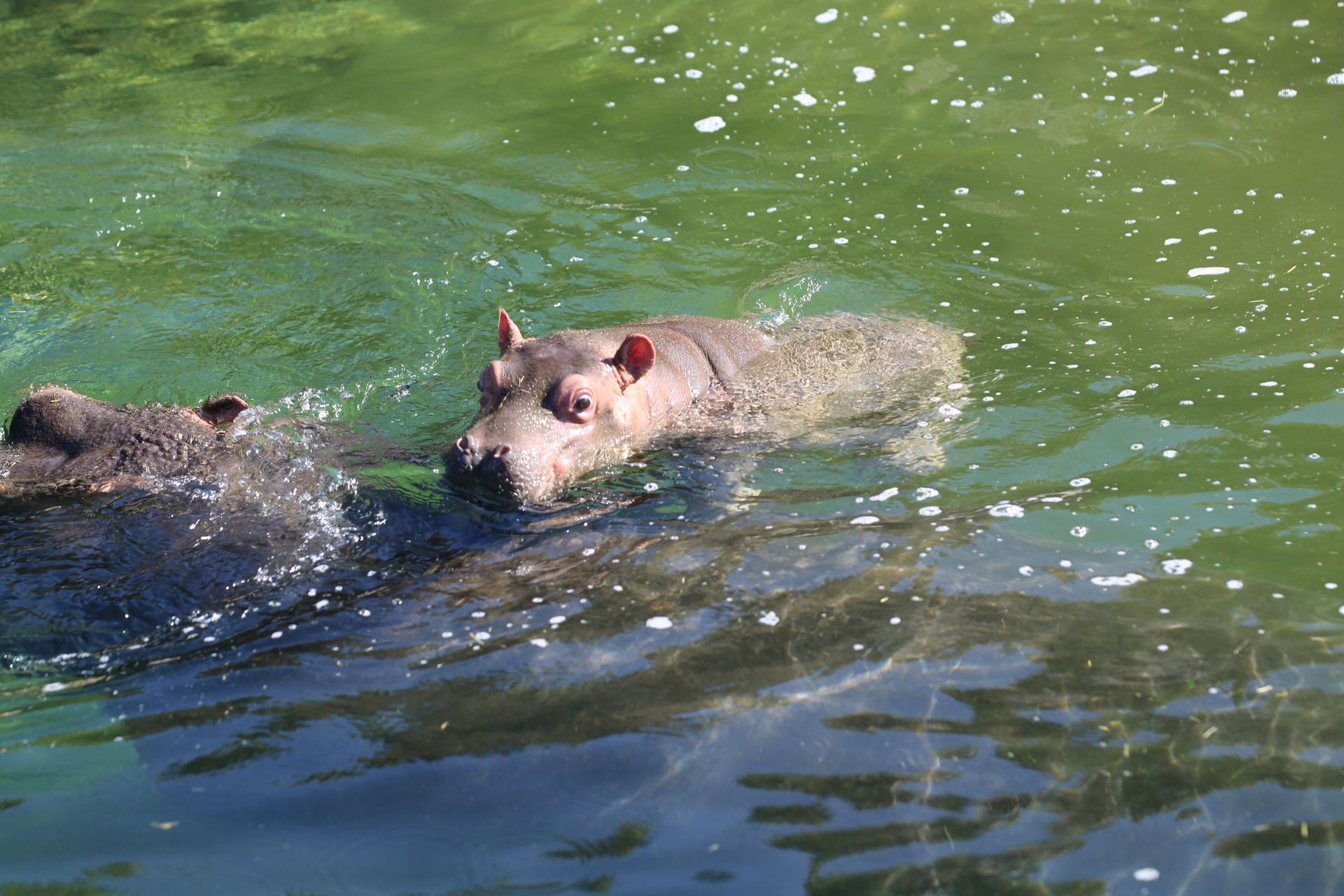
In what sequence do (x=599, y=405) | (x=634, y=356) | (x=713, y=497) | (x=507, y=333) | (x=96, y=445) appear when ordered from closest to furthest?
(x=96, y=445) → (x=713, y=497) → (x=599, y=405) → (x=634, y=356) → (x=507, y=333)

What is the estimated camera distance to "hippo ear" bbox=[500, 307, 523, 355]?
21.6 ft

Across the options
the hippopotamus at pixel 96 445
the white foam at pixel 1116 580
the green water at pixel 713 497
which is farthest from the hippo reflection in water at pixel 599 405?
the white foam at pixel 1116 580

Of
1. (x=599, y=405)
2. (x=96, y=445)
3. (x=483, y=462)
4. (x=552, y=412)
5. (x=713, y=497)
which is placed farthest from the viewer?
(x=599, y=405)

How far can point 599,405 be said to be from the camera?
20.6 ft

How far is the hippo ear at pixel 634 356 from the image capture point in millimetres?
6312

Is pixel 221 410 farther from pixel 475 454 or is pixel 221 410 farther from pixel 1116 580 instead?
pixel 1116 580

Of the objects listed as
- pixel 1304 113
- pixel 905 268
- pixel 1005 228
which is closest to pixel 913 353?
pixel 905 268

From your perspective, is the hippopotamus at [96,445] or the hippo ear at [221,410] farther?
the hippo ear at [221,410]

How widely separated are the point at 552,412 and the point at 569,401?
0.10m

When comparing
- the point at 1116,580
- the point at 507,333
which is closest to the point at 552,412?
the point at 507,333

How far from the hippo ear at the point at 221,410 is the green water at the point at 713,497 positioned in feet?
2.38

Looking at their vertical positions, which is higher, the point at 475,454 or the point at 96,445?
the point at 96,445

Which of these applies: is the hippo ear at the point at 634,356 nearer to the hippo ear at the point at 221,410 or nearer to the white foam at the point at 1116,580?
the hippo ear at the point at 221,410

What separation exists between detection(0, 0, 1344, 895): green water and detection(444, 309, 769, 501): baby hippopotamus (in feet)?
0.77
